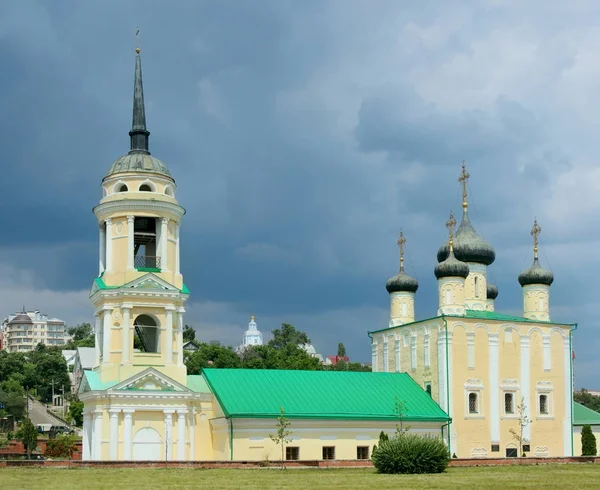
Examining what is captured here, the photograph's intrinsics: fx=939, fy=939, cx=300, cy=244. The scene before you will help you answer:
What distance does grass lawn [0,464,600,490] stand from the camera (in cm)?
2498

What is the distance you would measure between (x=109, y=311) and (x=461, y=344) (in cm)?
1735

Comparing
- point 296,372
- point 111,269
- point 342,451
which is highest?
point 111,269

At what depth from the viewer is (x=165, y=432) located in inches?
1535

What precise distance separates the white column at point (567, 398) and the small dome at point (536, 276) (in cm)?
389

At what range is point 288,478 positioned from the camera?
91.4 ft

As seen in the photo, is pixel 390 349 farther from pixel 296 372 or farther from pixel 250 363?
pixel 250 363

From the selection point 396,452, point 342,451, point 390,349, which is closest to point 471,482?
point 396,452

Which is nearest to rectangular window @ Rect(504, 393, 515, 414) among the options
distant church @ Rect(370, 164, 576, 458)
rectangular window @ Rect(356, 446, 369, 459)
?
distant church @ Rect(370, 164, 576, 458)

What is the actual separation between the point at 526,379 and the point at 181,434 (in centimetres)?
1831

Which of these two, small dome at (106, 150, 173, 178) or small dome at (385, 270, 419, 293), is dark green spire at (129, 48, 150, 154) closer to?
small dome at (106, 150, 173, 178)

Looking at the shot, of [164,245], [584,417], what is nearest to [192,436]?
[164,245]

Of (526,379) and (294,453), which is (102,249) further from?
(526,379)

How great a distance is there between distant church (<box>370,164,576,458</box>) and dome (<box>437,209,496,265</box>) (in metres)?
0.05

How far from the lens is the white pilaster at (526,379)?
4688cm
